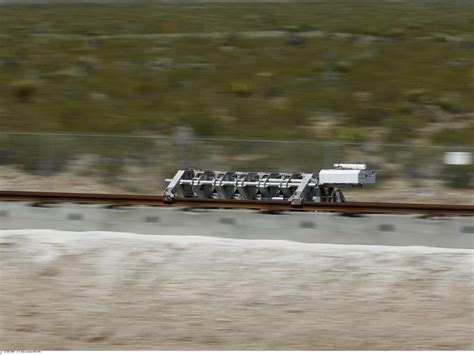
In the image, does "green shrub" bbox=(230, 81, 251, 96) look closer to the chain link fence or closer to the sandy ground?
the chain link fence

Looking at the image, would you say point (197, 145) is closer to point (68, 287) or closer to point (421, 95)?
point (68, 287)

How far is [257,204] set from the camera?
60.1ft

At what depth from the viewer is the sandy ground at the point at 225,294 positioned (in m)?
13.6

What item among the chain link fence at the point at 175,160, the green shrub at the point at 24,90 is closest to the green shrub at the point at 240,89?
the green shrub at the point at 24,90

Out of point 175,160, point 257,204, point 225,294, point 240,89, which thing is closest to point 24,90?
point 240,89

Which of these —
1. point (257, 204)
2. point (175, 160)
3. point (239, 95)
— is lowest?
point (257, 204)

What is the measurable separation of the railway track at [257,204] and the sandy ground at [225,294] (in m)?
1.29

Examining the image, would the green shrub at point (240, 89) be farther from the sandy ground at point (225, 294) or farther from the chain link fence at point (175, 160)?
the sandy ground at point (225, 294)

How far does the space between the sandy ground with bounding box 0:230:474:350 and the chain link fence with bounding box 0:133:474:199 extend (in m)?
6.46

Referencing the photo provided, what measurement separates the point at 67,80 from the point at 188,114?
8.21m

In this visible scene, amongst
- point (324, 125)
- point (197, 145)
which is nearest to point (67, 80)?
point (324, 125)

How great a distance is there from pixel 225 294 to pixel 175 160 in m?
8.92

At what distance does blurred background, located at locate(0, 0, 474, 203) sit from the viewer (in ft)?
77.4

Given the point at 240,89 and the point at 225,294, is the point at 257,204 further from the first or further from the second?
the point at 240,89
